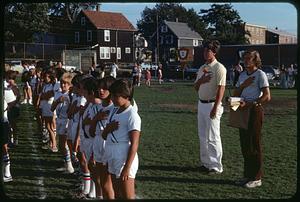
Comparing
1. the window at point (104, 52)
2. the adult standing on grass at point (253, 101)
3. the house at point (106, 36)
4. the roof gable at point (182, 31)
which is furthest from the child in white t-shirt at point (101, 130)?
the roof gable at point (182, 31)

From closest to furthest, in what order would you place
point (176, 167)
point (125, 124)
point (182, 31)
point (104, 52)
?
point (125, 124)
point (176, 167)
point (104, 52)
point (182, 31)

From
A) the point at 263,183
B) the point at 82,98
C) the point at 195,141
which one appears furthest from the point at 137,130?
the point at 195,141

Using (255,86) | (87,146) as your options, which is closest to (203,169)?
(255,86)

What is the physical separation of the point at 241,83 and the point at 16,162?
3.44 metres

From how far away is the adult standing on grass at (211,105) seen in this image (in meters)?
5.30

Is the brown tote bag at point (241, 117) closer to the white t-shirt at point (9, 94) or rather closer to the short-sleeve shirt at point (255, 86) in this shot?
the short-sleeve shirt at point (255, 86)

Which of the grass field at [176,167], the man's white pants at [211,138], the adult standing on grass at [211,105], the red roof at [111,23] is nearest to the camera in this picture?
the grass field at [176,167]

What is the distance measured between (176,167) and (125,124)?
2729 mm

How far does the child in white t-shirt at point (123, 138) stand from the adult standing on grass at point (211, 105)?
7.31 feet

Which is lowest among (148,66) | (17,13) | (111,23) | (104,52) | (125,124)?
(125,124)

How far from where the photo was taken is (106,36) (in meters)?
34.5

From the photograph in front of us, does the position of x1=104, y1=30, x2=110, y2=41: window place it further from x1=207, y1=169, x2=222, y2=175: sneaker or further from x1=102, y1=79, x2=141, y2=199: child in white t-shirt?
x1=102, y1=79, x2=141, y2=199: child in white t-shirt

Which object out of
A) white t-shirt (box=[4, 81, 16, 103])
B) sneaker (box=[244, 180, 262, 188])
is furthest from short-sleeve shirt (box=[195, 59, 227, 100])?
white t-shirt (box=[4, 81, 16, 103])

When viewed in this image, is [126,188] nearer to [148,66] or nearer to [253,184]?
[253,184]
